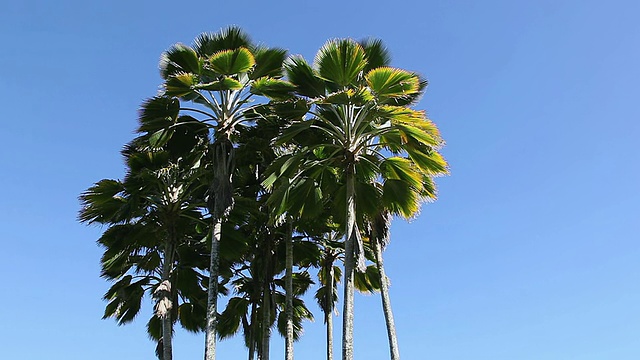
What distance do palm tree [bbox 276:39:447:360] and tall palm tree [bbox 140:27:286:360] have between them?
1355mm

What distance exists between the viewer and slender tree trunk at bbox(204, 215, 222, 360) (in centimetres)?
1457

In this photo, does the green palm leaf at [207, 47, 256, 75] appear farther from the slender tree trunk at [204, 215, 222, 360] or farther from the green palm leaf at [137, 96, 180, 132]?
the slender tree trunk at [204, 215, 222, 360]

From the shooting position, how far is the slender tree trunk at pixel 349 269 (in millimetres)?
13523

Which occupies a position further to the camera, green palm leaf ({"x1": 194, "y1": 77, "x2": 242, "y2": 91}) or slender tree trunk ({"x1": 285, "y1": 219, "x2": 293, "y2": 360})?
slender tree trunk ({"x1": 285, "y1": 219, "x2": 293, "y2": 360})

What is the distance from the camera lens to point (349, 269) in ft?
46.4

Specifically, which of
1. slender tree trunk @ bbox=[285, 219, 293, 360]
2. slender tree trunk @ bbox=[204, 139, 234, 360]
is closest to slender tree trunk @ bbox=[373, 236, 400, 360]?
slender tree trunk @ bbox=[285, 219, 293, 360]

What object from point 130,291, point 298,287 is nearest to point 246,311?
point 298,287

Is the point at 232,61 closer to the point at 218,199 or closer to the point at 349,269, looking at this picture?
the point at 218,199

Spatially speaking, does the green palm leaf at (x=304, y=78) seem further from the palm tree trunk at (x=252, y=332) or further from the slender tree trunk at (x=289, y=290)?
→ the palm tree trunk at (x=252, y=332)

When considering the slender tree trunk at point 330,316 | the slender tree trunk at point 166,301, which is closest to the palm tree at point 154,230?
the slender tree trunk at point 166,301

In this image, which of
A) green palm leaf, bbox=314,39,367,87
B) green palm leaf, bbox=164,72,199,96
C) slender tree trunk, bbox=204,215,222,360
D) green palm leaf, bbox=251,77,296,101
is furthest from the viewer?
green palm leaf, bbox=251,77,296,101

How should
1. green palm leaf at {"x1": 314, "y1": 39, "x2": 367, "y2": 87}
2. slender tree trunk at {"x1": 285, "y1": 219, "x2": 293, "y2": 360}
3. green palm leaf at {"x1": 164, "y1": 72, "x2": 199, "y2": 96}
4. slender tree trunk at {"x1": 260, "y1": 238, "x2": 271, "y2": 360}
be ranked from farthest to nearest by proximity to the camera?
slender tree trunk at {"x1": 260, "y1": 238, "x2": 271, "y2": 360}
slender tree trunk at {"x1": 285, "y1": 219, "x2": 293, "y2": 360}
green palm leaf at {"x1": 164, "y1": 72, "x2": 199, "y2": 96}
green palm leaf at {"x1": 314, "y1": 39, "x2": 367, "y2": 87}

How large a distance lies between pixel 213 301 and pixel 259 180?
15.9ft

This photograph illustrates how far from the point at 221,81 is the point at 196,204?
4372 mm
